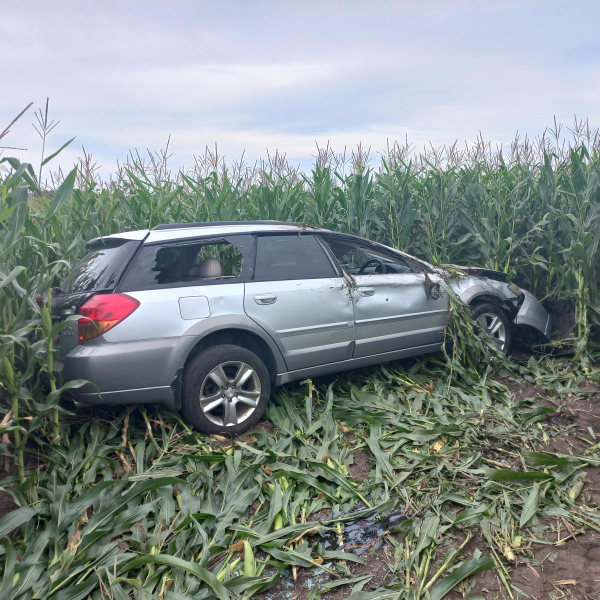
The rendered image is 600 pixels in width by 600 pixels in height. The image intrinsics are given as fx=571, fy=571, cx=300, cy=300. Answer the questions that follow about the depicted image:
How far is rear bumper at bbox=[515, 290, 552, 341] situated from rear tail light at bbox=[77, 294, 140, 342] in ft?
14.3

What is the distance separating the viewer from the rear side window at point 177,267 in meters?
4.33

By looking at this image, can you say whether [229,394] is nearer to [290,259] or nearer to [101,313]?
[101,313]

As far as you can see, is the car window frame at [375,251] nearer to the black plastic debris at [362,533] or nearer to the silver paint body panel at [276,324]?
the silver paint body panel at [276,324]

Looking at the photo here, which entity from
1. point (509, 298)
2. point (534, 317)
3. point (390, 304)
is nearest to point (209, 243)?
point (390, 304)

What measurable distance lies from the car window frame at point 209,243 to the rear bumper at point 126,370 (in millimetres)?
424

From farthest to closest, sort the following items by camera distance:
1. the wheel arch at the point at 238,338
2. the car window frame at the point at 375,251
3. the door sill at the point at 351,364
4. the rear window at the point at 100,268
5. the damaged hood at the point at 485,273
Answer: the damaged hood at the point at 485,273 < the car window frame at the point at 375,251 < the door sill at the point at 351,364 < the wheel arch at the point at 238,338 < the rear window at the point at 100,268

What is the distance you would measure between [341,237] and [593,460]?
2.87m

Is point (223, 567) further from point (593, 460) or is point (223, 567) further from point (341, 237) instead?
point (341, 237)

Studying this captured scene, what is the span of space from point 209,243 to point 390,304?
1.86m

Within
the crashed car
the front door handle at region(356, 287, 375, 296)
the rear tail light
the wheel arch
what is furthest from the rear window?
the front door handle at region(356, 287, 375, 296)

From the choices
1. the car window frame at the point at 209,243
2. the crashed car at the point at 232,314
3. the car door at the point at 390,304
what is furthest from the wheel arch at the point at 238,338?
the car door at the point at 390,304

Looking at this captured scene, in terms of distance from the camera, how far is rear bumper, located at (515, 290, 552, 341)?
642cm

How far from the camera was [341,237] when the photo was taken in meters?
5.59

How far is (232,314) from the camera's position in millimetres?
4555
